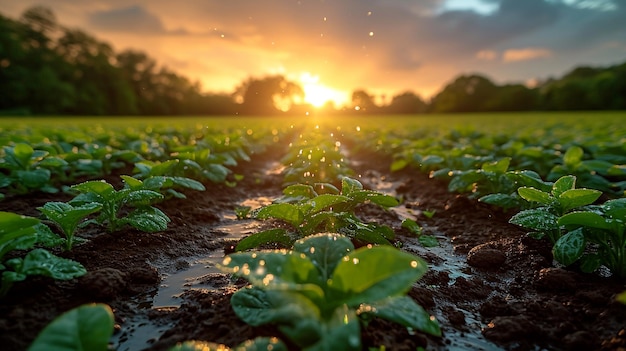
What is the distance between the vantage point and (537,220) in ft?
7.79

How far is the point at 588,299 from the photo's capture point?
6.72 feet

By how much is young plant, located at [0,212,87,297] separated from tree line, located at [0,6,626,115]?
3766 cm

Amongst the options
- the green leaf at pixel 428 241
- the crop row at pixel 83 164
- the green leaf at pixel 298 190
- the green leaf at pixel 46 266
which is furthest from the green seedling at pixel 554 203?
the crop row at pixel 83 164

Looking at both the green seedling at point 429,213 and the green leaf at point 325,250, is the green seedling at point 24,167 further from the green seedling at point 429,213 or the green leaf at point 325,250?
the green seedling at point 429,213

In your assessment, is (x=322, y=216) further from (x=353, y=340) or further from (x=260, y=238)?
(x=353, y=340)

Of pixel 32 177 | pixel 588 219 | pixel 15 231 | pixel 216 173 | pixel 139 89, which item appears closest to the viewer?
pixel 15 231

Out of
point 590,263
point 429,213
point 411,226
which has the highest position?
point 590,263

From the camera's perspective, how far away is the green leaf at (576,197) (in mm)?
2320

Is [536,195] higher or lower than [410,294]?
higher

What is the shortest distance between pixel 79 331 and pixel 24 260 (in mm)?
762

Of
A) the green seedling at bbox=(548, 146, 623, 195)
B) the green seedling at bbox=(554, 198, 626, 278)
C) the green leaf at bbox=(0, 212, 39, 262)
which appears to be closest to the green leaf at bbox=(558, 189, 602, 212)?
the green seedling at bbox=(554, 198, 626, 278)

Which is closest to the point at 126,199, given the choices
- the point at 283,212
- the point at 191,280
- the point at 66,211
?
the point at 66,211

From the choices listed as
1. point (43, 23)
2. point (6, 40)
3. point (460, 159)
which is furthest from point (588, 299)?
point (43, 23)

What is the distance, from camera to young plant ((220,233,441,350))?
4.05 feet
